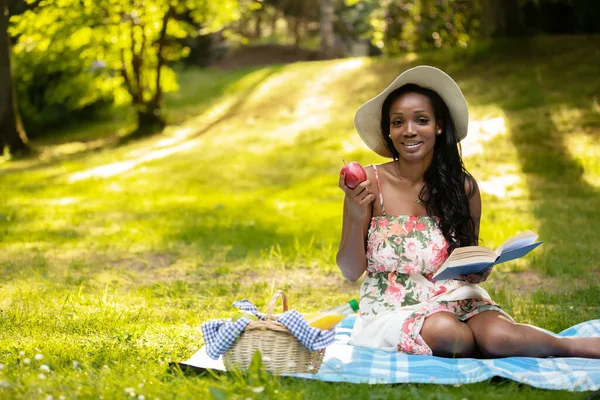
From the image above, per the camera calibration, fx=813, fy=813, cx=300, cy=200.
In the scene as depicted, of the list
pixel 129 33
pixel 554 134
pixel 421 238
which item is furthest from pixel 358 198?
pixel 129 33

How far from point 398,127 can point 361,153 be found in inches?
340

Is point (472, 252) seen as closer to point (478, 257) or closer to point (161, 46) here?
point (478, 257)

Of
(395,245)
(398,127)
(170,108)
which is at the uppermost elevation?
(398,127)

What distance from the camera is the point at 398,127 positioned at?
445cm

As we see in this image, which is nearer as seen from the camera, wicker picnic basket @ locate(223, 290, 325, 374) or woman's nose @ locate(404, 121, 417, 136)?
wicker picnic basket @ locate(223, 290, 325, 374)

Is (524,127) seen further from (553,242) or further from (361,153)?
(553,242)

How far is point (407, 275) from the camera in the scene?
172 inches

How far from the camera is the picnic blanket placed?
3.76 m

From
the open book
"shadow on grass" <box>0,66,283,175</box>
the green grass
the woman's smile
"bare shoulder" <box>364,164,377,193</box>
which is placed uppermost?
the woman's smile

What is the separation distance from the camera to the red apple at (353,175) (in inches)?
162

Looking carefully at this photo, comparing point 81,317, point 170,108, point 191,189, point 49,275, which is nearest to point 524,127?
point 191,189

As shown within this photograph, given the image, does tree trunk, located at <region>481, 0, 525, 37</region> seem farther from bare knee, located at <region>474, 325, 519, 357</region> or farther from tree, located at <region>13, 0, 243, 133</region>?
bare knee, located at <region>474, 325, 519, 357</region>

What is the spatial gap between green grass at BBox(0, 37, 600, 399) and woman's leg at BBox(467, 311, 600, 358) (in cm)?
40

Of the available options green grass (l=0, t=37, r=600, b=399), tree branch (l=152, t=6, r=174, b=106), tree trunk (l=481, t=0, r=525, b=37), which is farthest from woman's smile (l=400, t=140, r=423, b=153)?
tree branch (l=152, t=6, r=174, b=106)
